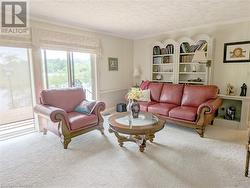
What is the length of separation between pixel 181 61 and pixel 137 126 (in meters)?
2.80

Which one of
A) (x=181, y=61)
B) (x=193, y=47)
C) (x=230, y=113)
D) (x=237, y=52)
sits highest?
(x=193, y=47)

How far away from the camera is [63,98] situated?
3.42 metres

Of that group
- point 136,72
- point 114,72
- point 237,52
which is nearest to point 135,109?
point 114,72

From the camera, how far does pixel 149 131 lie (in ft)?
7.89

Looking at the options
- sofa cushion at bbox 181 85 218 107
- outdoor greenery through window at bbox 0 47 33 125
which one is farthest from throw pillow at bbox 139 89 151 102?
outdoor greenery through window at bbox 0 47 33 125

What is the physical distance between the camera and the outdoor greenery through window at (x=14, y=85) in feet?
12.8

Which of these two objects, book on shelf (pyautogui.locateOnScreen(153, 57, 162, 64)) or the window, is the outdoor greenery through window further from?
book on shelf (pyautogui.locateOnScreen(153, 57, 162, 64))

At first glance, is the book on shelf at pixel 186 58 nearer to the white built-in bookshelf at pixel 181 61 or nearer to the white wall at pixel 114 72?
the white built-in bookshelf at pixel 181 61

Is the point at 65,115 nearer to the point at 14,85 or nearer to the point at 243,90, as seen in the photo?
the point at 14,85

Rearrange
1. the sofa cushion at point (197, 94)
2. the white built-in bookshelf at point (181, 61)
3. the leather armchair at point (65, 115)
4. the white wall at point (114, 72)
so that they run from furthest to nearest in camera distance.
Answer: the white wall at point (114, 72), the white built-in bookshelf at point (181, 61), the sofa cushion at point (197, 94), the leather armchair at point (65, 115)

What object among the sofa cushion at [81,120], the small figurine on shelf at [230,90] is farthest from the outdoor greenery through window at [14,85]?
the small figurine on shelf at [230,90]

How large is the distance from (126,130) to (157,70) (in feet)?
10.3

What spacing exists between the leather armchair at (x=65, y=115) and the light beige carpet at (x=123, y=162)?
0.23m

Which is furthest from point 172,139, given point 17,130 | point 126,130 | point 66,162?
point 17,130
